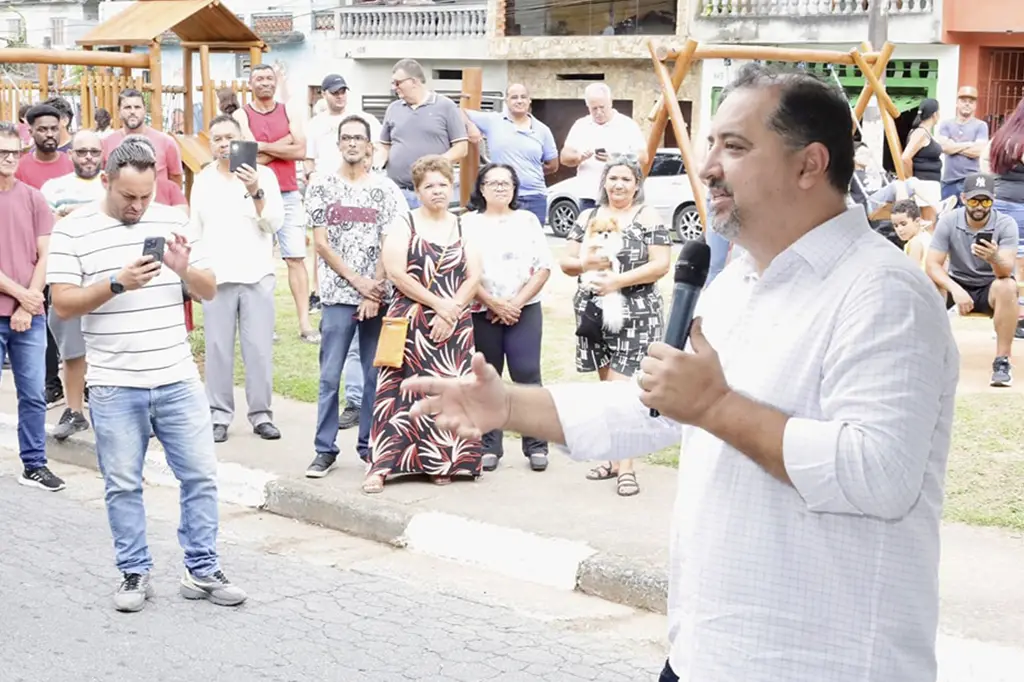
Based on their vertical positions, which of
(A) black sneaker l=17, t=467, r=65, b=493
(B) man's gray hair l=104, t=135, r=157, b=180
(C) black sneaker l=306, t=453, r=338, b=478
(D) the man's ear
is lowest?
(A) black sneaker l=17, t=467, r=65, b=493

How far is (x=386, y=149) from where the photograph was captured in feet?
35.4

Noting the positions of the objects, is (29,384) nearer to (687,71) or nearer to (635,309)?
(635,309)

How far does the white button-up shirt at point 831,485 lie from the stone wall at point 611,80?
29.5 meters

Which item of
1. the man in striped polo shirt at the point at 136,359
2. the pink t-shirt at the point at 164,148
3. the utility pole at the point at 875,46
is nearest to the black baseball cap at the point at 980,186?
the pink t-shirt at the point at 164,148

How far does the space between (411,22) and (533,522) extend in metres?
31.9

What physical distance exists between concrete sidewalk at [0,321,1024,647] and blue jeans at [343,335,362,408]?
38cm

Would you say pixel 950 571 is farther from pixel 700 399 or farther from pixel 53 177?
pixel 53 177

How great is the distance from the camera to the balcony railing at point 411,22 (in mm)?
36469

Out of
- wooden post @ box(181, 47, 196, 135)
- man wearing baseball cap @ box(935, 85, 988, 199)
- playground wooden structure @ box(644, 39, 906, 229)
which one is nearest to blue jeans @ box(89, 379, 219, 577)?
playground wooden structure @ box(644, 39, 906, 229)

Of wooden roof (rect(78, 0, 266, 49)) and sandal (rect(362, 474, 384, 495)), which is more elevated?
wooden roof (rect(78, 0, 266, 49))

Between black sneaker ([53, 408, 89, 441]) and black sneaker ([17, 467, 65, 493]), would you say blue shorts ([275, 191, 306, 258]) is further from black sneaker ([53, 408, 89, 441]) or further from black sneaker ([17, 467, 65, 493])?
black sneaker ([17, 467, 65, 493])

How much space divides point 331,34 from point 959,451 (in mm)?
33289

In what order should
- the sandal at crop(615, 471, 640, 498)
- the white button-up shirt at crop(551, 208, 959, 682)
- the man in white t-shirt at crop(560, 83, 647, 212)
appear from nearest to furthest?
the white button-up shirt at crop(551, 208, 959, 682) → the sandal at crop(615, 471, 640, 498) → the man in white t-shirt at crop(560, 83, 647, 212)

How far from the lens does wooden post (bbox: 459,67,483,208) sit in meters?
11.3
